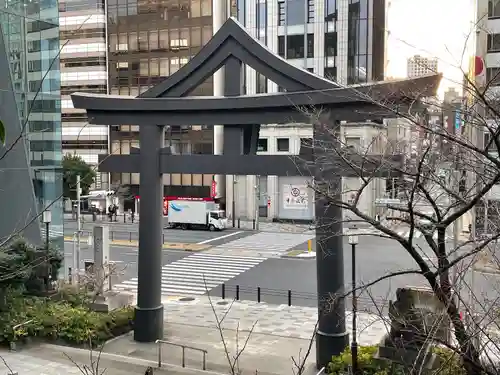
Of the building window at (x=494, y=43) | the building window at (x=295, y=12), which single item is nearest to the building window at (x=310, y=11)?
the building window at (x=295, y=12)

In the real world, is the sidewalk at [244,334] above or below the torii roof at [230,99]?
below

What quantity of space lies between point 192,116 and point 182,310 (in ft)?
29.0

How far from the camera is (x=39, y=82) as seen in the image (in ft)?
64.0

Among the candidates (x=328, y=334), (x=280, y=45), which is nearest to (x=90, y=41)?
(x=280, y=45)

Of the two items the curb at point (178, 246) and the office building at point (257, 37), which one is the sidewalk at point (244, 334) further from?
the office building at point (257, 37)

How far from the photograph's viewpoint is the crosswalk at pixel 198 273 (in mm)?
23828

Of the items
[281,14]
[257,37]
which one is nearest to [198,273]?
[257,37]

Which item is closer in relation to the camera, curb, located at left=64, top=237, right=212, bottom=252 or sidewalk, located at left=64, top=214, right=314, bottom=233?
curb, located at left=64, top=237, right=212, bottom=252

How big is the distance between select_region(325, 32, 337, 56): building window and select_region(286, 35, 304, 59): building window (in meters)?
2.19

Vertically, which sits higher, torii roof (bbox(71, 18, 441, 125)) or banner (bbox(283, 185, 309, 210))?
torii roof (bbox(71, 18, 441, 125))

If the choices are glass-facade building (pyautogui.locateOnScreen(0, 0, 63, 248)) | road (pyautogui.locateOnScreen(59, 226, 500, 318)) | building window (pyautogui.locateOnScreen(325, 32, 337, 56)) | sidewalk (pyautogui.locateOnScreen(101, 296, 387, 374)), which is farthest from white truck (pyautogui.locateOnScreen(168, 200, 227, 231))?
glass-facade building (pyautogui.locateOnScreen(0, 0, 63, 248))

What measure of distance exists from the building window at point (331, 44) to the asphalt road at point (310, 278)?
17722 millimetres

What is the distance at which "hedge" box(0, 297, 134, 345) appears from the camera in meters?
14.2

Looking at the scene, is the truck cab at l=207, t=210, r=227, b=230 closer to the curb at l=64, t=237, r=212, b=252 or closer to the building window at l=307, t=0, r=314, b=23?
the curb at l=64, t=237, r=212, b=252
